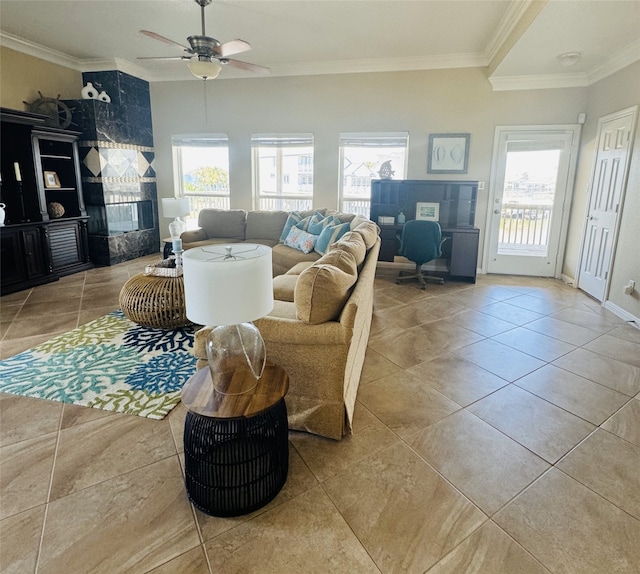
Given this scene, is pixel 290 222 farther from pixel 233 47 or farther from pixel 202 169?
pixel 202 169

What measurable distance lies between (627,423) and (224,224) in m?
5.05

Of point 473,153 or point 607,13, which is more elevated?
point 607,13

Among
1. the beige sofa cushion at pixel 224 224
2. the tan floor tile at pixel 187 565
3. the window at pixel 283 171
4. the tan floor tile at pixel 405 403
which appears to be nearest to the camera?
the tan floor tile at pixel 187 565

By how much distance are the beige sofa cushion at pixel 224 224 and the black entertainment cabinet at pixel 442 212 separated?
1985 millimetres

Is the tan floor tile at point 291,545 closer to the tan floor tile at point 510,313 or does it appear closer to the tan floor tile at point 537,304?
the tan floor tile at point 510,313

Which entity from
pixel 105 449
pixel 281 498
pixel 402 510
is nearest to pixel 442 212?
pixel 402 510

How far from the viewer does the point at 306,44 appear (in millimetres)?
5062

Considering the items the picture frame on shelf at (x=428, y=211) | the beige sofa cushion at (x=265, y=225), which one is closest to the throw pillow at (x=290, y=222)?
the beige sofa cushion at (x=265, y=225)

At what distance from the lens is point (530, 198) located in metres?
5.66

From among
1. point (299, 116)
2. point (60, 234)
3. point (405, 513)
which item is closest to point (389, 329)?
point (405, 513)

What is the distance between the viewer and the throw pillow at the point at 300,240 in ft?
15.9

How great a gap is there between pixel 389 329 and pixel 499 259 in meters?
3.13

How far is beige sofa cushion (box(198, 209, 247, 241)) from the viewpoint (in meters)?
5.82

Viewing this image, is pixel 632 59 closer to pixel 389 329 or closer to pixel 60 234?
pixel 389 329
